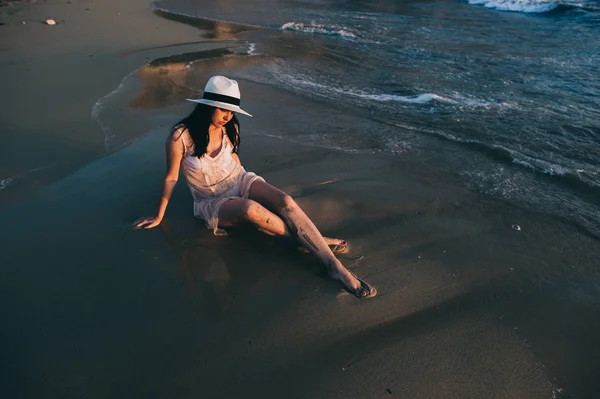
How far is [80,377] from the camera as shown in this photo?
7.55 ft

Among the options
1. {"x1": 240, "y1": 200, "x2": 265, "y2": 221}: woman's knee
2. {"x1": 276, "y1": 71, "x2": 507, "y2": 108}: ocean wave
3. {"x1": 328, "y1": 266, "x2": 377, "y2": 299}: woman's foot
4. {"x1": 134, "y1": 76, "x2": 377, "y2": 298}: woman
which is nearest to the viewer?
{"x1": 328, "y1": 266, "x2": 377, "y2": 299}: woman's foot

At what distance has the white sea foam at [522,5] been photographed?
17719 millimetres

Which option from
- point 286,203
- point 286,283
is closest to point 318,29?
point 286,203

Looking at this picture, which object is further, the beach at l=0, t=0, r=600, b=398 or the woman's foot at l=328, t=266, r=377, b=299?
the woman's foot at l=328, t=266, r=377, b=299

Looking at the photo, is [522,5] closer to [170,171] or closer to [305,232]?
[305,232]

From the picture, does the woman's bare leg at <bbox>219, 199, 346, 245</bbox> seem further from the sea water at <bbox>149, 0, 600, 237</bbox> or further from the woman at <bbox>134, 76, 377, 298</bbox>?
the sea water at <bbox>149, 0, 600, 237</bbox>

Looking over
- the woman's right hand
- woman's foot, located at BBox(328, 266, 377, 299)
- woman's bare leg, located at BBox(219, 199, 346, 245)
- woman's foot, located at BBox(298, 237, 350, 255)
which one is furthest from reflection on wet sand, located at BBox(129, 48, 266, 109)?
woman's foot, located at BBox(328, 266, 377, 299)

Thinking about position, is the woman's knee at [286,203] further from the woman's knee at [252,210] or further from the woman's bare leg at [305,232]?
the woman's knee at [252,210]

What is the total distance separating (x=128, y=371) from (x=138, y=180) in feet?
7.76

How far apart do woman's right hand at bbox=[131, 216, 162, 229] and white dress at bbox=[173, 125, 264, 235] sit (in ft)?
1.08

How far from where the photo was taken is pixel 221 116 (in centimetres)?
311

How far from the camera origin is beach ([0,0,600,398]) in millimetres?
2338

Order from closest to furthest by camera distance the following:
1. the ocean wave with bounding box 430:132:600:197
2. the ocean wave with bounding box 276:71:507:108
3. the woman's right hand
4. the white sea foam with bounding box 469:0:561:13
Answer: the woman's right hand
the ocean wave with bounding box 430:132:600:197
the ocean wave with bounding box 276:71:507:108
the white sea foam with bounding box 469:0:561:13

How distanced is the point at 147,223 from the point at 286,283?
1315 millimetres
